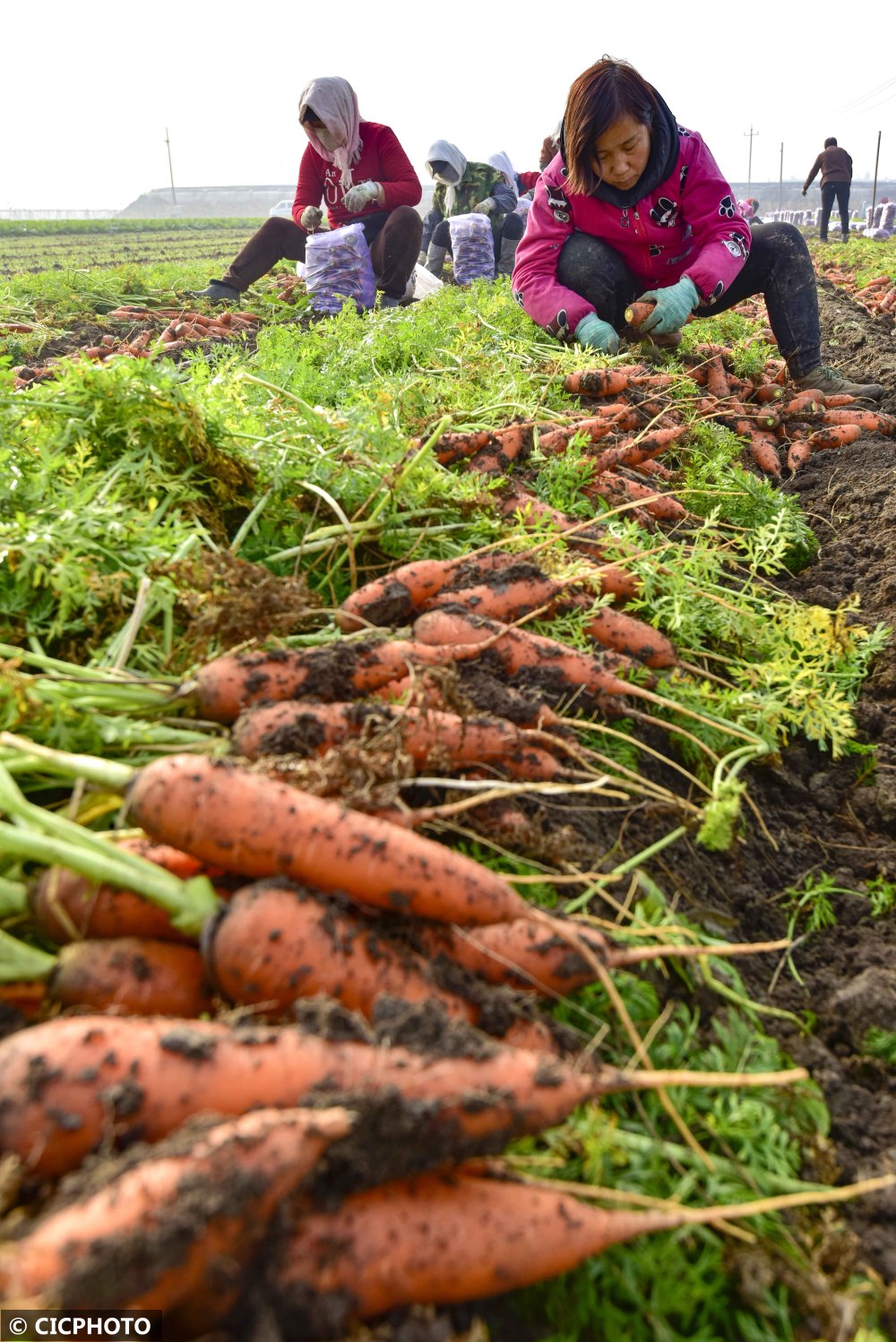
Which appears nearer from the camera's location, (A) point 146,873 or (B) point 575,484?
(A) point 146,873

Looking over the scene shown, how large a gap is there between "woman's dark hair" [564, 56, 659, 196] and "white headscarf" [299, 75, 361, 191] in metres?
4.50

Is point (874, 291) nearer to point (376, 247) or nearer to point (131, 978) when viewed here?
point (376, 247)

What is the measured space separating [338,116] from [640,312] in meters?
5.03

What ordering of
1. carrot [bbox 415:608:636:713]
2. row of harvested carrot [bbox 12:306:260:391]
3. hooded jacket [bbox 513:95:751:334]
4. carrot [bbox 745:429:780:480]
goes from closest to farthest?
carrot [bbox 415:608:636:713]
carrot [bbox 745:429:780:480]
hooded jacket [bbox 513:95:751:334]
row of harvested carrot [bbox 12:306:260:391]

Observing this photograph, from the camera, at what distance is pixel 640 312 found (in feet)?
17.1

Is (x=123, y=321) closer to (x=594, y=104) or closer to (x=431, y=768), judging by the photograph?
(x=594, y=104)

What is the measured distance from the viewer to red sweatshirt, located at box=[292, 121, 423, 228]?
8617mm

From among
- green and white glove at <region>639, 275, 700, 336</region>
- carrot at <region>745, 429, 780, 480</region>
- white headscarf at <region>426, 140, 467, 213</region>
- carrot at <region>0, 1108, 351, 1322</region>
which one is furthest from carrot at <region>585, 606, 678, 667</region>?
white headscarf at <region>426, 140, 467, 213</region>

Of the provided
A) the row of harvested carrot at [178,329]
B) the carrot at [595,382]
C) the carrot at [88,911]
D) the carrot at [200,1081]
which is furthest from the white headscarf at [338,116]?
the carrot at [200,1081]

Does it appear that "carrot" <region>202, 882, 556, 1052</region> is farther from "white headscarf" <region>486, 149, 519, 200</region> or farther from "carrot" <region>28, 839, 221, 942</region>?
"white headscarf" <region>486, 149, 519, 200</region>

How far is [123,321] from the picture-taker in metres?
9.91

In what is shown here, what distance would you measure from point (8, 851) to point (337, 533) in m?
1.45

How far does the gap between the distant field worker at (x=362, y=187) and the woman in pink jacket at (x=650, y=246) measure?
3395 mm

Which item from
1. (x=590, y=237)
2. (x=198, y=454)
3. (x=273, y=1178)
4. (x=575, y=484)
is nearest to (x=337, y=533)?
(x=198, y=454)
